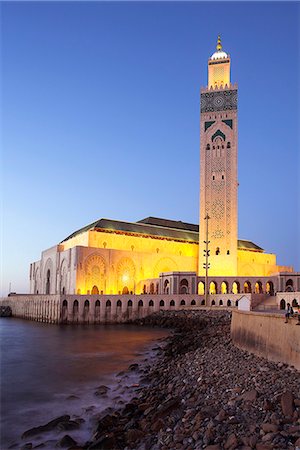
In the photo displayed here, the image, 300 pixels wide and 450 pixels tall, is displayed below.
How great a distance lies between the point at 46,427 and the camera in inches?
405

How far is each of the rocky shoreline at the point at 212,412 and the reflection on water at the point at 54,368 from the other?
1971 millimetres

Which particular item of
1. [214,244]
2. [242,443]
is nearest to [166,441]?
[242,443]

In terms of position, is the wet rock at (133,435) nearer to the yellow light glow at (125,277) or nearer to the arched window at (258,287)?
the arched window at (258,287)

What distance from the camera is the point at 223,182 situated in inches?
2051

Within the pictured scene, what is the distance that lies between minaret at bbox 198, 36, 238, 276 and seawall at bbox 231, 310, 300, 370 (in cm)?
3441

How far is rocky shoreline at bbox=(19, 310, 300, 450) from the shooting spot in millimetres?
7273

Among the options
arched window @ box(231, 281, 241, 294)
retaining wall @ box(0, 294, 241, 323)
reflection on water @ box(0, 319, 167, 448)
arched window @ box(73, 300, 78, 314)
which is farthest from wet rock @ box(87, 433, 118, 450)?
arched window @ box(231, 281, 241, 294)

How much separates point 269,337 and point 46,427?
621 cm

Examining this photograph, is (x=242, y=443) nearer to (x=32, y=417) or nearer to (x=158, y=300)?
(x=32, y=417)

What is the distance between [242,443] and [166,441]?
5.06 feet

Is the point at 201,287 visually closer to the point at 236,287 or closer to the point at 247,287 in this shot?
the point at 236,287

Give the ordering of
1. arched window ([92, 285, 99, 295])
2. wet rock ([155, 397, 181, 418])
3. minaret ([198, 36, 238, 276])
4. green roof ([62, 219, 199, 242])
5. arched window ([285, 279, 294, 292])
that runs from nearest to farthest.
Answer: wet rock ([155, 397, 181, 418]), arched window ([285, 279, 294, 292]), arched window ([92, 285, 99, 295]), minaret ([198, 36, 238, 276]), green roof ([62, 219, 199, 242])

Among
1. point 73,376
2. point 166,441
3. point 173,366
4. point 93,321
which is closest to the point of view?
point 166,441

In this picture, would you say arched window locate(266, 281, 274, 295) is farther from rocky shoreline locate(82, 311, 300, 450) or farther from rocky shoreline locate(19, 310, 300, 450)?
rocky shoreline locate(82, 311, 300, 450)
